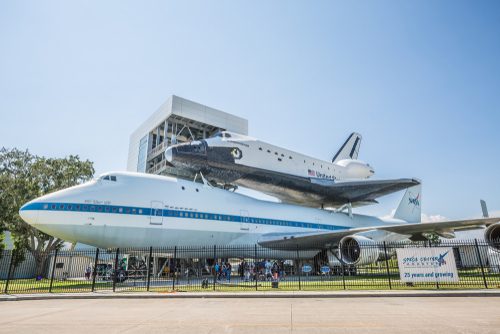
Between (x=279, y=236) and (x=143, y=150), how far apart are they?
31527mm

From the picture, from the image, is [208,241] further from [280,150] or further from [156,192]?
[280,150]

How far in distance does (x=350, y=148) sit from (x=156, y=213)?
85.8ft

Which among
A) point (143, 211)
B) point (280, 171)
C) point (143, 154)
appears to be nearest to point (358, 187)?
point (280, 171)

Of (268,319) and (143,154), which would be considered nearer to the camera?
(268,319)

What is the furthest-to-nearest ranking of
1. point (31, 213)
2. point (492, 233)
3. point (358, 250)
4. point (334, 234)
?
point (334, 234), point (358, 250), point (492, 233), point (31, 213)

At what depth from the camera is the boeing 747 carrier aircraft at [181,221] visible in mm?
14117

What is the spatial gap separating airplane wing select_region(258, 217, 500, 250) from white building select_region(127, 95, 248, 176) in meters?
22.3

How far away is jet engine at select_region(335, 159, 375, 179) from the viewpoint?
30.2 metres

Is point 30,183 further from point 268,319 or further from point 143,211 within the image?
point 268,319

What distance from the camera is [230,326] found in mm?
5781

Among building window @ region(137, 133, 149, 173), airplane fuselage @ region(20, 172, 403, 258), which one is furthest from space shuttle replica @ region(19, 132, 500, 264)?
building window @ region(137, 133, 149, 173)

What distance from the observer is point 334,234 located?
59.8 feet

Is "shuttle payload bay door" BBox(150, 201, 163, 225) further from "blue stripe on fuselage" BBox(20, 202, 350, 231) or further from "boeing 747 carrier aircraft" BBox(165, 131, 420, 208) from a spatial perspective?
"boeing 747 carrier aircraft" BBox(165, 131, 420, 208)

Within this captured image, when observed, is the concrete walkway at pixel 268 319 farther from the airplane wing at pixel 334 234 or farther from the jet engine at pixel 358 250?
the airplane wing at pixel 334 234
